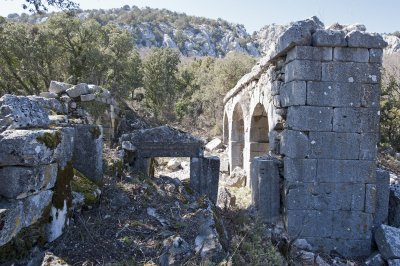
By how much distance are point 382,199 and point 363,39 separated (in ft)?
8.94

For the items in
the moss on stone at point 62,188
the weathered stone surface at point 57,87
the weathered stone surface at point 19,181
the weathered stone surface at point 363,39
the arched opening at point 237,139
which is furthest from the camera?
the arched opening at point 237,139

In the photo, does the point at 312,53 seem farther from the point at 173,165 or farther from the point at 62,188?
the point at 173,165

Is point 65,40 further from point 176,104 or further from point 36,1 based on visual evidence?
point 36,1

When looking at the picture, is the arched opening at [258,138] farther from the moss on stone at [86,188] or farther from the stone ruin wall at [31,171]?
the stone ruin wall at [31,171]

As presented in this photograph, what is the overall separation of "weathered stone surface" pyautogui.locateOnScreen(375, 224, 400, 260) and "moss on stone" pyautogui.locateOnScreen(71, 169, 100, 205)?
435 centimetres

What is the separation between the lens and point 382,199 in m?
5.75

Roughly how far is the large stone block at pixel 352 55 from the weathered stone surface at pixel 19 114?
453 cm

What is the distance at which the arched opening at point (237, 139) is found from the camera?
13.0m

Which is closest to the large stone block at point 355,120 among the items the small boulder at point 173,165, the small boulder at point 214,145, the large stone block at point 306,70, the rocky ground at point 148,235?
the large stone block at point 306,70

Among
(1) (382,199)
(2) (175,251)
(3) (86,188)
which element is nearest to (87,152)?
(3) (86,188)

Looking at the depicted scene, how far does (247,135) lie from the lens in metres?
11.0

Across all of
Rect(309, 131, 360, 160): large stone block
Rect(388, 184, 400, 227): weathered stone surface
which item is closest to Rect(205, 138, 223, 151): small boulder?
Rect(388, 184, 400, 227): weathered stone surface

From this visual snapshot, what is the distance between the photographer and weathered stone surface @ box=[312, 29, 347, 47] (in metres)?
5.34

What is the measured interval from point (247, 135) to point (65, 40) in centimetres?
982
